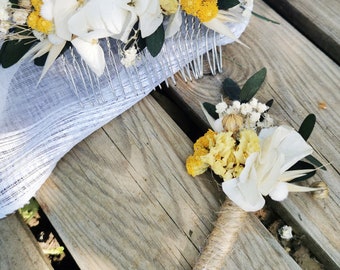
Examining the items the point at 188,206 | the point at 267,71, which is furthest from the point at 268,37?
the point at 188,206

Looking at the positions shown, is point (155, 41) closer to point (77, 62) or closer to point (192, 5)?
point (192, 5)

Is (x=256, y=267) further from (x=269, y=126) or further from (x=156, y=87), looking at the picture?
(x=156, y=87)

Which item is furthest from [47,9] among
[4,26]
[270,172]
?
[270,172]

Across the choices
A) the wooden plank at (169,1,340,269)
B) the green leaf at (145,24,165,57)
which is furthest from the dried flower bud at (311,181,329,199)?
the green leaf at (145,24,165,57)

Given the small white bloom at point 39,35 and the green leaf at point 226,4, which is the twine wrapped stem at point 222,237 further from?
the small white bloom at point 39,35

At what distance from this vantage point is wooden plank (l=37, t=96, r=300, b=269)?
1257 millimetres

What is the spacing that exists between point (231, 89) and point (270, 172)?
1.15 ft

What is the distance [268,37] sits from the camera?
1581 mm

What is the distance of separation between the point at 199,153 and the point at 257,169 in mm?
177

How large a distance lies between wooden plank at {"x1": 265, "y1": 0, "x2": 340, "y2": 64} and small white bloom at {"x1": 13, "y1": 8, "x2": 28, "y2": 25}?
928 millimetres

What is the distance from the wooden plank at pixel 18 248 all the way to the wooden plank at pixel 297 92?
2.00ft

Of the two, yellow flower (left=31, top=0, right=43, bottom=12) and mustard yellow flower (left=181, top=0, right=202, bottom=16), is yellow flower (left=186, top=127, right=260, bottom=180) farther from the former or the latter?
yellow flower (left=31, top=0, right=43, bottom=12)

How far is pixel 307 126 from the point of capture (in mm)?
1294

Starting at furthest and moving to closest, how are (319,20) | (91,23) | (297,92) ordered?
(319,20) → (297,92) → (91,23)
